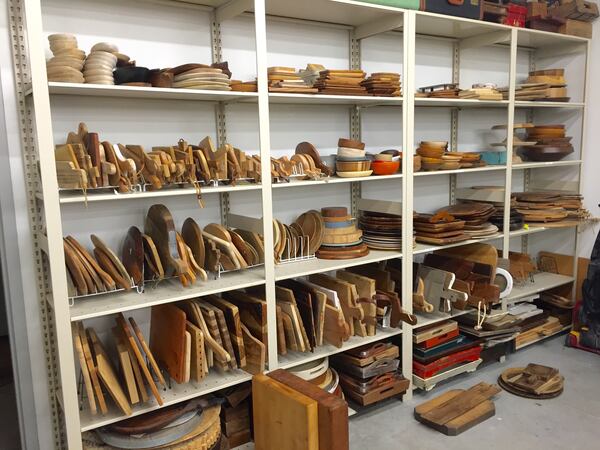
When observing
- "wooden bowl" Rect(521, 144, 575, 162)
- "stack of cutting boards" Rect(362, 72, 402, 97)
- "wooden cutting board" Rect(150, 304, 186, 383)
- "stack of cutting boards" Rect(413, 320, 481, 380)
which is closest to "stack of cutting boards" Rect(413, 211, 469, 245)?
"stack of cutting boards" Rect(413, 320, 481, 380)

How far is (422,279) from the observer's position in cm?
313

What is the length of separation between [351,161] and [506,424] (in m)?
1.64

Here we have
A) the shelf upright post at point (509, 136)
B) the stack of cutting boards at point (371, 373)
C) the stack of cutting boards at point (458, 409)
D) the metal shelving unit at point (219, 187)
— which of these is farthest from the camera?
A: the shelf upright post at point (509, 136)

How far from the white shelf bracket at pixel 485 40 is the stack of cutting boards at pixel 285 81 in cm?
156

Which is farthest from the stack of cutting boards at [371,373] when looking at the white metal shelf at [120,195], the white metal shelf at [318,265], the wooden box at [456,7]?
the wooden box at [456,7]

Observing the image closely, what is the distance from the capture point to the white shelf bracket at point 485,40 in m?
3.23

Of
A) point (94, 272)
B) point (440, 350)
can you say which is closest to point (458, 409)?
point (440, 350)

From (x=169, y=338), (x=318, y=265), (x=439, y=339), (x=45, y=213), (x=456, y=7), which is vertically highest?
(x=456, y=7)

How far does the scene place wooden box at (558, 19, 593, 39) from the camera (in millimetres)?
3558

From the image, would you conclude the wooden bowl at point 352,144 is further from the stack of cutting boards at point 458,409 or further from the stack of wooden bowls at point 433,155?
the stack of cutting boards at point 458,409

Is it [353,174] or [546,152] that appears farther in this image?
[546,152]

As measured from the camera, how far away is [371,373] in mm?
2779

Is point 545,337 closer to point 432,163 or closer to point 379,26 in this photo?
point 432,163

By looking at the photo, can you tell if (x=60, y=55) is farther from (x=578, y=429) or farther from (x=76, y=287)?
(x=578, y=429)
